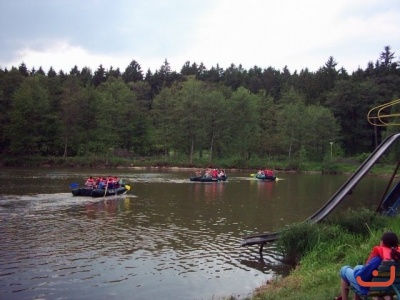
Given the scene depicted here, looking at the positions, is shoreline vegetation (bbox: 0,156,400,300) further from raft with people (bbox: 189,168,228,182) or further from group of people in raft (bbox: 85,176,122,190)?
raft with people (bbox: 189,168,228,182)

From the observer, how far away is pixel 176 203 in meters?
28.6

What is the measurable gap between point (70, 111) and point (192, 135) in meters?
22.3

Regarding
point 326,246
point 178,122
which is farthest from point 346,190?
point 178,122

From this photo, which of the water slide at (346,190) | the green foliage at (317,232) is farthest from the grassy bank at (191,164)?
the green foliage at (317,232)

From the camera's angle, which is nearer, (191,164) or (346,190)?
(346,190)

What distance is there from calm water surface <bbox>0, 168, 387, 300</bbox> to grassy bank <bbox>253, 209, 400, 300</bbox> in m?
0.84

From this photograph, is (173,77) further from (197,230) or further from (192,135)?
(197,230)

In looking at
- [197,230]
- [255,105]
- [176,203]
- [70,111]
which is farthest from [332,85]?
[197,230]

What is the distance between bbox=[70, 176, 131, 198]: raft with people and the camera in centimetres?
3023

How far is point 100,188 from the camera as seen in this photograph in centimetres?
3159

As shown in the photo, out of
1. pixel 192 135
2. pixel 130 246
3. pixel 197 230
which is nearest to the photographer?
pixel 130 246

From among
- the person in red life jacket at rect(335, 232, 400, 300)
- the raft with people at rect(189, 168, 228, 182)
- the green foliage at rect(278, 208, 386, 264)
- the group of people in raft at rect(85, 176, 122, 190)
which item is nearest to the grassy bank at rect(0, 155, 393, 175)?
the raft with people at rect(189, 168, 228, 182)

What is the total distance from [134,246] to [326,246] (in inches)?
280

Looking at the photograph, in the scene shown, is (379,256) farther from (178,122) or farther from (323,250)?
(178,122)
